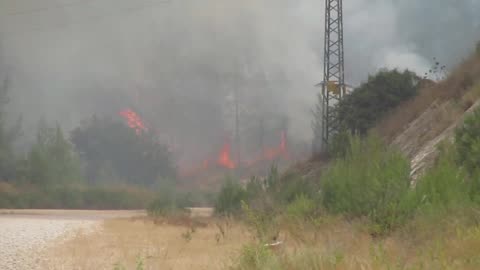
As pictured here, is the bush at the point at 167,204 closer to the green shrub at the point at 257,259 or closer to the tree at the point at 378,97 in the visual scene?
the tree at the point at 378,97

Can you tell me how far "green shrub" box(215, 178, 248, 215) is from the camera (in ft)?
91.8

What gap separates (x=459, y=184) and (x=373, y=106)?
89.1ft

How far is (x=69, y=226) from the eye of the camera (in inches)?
871

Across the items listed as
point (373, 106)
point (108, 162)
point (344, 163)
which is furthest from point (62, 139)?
point (344, 163)

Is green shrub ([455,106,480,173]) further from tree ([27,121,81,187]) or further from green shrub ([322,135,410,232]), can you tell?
tree ([27,121,81,187])

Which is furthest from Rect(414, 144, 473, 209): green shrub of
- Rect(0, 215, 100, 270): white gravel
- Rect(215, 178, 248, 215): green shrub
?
Rect(215, 178, 248, 215): green shrub

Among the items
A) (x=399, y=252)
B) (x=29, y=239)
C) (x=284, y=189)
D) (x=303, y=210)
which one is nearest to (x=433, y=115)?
(x=284, y=189)

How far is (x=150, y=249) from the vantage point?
14383mm

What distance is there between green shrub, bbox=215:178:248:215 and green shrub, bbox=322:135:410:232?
1259 centimetres

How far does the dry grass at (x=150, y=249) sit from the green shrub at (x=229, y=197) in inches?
303

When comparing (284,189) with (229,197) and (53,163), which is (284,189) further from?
(53,163)

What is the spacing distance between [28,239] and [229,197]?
12.9 meters

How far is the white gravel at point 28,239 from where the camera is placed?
13291 mm

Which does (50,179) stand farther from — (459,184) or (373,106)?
(459,184)
